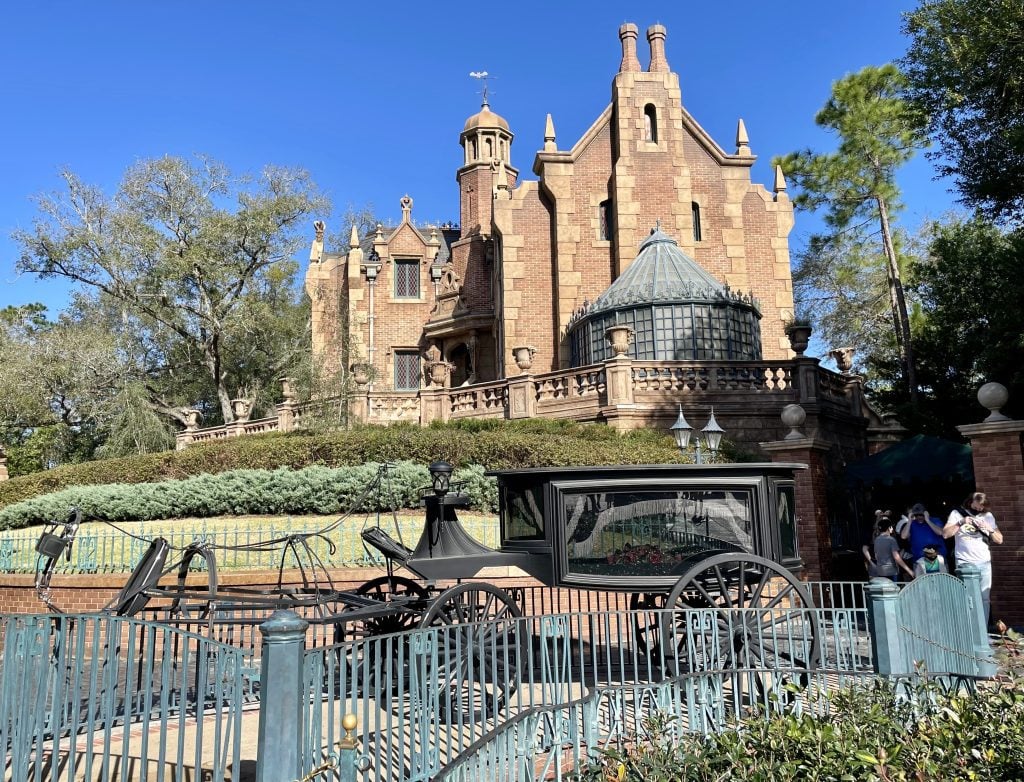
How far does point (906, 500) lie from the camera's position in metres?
18.5

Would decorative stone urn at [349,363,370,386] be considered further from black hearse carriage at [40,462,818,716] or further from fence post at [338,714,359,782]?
fence post at [338,714,359,782]

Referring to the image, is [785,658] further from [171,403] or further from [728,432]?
[171,403]

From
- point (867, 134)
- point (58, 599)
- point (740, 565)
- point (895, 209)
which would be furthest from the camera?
point (895, 209)

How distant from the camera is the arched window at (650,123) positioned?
29.3 m

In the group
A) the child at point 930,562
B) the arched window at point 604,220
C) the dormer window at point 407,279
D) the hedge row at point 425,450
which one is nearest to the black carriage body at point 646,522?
the child at point 930,562

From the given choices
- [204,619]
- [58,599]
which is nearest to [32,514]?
[58,599]

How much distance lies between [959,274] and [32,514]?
22.6 metres

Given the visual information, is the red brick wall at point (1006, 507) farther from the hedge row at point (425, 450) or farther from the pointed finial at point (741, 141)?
the pointed finial at point (741, 141)

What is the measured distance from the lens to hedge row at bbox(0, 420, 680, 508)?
51.6 feet

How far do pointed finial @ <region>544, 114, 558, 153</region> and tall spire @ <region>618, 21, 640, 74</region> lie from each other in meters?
3.13

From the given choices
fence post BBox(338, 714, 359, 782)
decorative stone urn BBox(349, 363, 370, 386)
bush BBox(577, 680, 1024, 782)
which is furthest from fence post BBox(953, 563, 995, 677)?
decorative stone urn BBox(349, 363, 370, 386)

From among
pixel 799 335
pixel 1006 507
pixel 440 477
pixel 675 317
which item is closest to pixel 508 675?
pixel 440 477

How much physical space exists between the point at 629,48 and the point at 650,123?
2.84m

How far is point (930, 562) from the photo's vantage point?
1026cm
